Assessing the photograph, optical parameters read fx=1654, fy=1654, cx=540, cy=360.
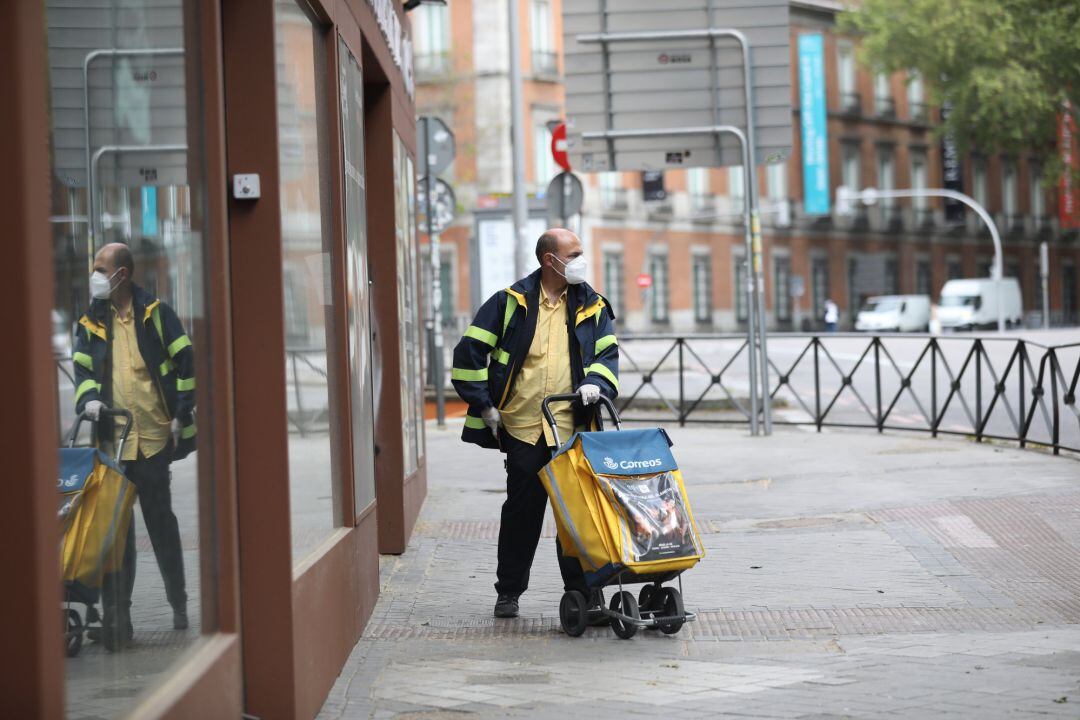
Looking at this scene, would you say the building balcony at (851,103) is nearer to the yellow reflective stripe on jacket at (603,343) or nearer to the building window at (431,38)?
the building window at (431,38)

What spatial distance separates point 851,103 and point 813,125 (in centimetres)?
548

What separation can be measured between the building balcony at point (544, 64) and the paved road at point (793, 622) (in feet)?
144

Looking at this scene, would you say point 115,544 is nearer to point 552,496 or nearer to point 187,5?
point 187,5

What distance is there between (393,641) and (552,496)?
35.7 inches

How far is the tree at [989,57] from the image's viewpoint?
164 ft

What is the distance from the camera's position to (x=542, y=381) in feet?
24.1

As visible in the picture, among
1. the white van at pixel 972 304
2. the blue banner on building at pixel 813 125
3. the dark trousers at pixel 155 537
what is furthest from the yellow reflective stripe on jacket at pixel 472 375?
the blue banner on building at pixel 813 125

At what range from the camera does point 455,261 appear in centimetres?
5475

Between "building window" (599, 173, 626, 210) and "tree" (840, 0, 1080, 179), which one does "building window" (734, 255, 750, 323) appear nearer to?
"building window" (599, 173, 626, 210)

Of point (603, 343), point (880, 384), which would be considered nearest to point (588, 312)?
point (603, 343)

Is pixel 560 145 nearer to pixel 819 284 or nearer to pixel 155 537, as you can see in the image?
pixel 155 537

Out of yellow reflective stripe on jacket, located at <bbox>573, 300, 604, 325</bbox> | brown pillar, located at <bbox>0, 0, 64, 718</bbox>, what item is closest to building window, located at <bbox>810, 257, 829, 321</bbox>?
yellow reflective stripe on jacket, located at <bbox>573, 300, 604, 325</bbox>

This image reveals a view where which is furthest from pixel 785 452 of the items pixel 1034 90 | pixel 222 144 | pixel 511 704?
pixel 1034 90

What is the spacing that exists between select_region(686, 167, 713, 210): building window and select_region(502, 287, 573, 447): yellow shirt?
53.7 metres
